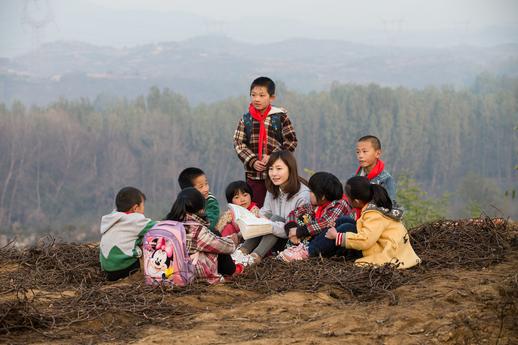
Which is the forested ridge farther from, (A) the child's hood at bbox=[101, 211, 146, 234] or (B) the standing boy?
(A) the child's hood at bbox=[101, 211, 146, 234]

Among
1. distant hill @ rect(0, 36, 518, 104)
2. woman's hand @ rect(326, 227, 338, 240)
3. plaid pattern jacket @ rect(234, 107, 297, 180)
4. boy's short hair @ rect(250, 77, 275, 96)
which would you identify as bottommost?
woman's hand @ rect(326, 227, 338, 240)

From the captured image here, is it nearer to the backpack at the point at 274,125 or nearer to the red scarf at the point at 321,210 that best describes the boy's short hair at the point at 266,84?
the backpack at the point at 274,125

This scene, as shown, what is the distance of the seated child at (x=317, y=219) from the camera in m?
6.79

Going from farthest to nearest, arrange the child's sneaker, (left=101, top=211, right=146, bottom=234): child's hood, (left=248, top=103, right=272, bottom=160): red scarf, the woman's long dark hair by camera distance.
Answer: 1. (left=248, top=103, right=272, bottom=160): red scarf
2. the woman's long dark hair
3. the child's sneaker
4. (left=101, top=211, right=146, bottom=234): child's hood

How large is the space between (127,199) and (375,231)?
6.88 feet

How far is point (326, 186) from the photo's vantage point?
686cm

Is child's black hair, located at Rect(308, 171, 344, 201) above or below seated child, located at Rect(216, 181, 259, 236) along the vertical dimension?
above

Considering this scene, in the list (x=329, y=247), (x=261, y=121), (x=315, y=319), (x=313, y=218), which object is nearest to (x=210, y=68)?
(x=261, y=121)

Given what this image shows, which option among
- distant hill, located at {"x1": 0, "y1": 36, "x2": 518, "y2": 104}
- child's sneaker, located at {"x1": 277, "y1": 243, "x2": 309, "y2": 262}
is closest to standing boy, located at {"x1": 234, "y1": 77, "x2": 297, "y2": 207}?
child's sneaker, located at {"x1": 277, "y1": 243, "x2": 309, "y2": 262}

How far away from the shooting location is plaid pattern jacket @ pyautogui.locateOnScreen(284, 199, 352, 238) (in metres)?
6.77

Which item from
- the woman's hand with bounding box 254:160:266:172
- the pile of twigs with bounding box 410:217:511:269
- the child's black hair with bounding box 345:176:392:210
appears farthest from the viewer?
the woman's hand with bounding box 254:160:266:172

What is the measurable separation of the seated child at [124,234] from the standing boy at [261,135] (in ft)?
6.06

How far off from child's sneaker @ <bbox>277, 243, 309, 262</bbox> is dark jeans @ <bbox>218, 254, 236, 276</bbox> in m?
0.64

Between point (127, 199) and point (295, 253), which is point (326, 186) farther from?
point (127, 199)
